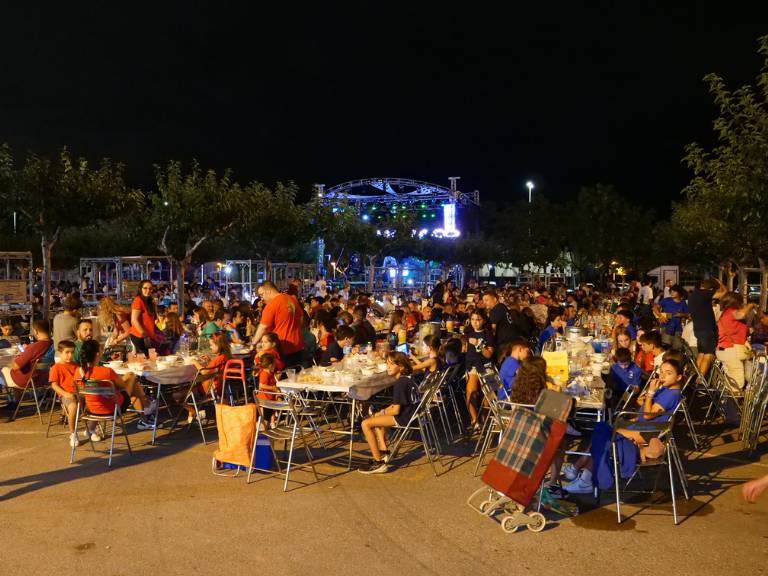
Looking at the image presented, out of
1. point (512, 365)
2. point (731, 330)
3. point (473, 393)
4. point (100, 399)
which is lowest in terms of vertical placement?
point (473, 393)

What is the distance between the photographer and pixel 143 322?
904 centimetres

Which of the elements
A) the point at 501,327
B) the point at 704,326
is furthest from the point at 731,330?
the point at 501,327

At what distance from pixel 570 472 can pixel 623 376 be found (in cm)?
154

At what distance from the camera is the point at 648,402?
5.99 m

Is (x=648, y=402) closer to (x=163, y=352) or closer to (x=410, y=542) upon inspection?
(x=410, y=542)

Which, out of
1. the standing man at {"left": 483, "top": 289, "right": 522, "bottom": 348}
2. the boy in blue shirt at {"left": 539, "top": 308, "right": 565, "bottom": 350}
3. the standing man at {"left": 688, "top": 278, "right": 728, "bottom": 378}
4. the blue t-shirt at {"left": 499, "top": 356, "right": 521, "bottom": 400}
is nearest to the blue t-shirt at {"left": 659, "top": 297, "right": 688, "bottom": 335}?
the boy in blue shirt at {"left": 539, "top": 308, "right": 565, "bottom": 350}

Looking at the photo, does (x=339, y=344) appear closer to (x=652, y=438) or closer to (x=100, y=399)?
(x=100, y=399)

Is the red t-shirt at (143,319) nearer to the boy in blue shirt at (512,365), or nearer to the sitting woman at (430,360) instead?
the sitting woman at (430,360)

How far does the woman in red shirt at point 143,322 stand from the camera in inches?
353

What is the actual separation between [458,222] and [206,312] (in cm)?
4794

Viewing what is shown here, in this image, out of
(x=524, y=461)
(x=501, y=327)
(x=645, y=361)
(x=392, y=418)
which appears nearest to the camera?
(x=524, y=461)

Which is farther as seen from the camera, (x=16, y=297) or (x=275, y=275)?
(x=275, y=275)

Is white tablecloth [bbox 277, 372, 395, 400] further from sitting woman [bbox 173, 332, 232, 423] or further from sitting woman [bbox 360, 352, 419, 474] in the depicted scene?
sitting woman [bbox 173, 332, 232, 423]

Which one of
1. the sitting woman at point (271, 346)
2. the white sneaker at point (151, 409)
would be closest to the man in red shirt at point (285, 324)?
the sitting woman at point (271, 346)
